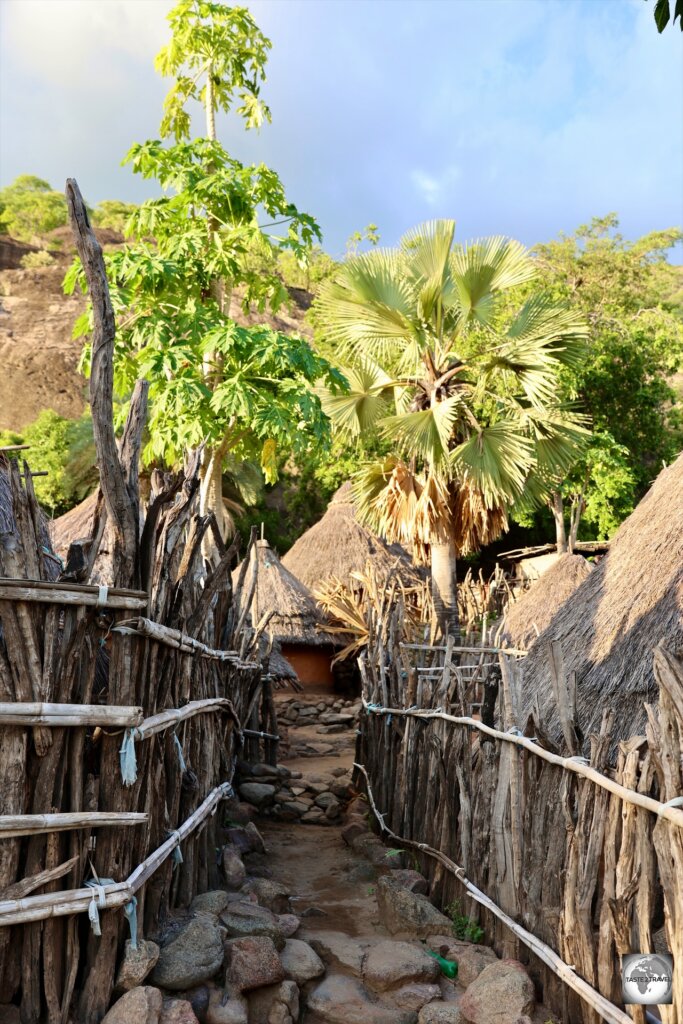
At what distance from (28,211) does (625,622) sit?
41.0 meters

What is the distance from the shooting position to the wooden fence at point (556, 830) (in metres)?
2.70

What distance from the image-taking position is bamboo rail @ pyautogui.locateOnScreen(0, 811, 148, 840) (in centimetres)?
292

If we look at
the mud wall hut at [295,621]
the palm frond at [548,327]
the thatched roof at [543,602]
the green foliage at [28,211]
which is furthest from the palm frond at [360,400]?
the green foliage at [28,211]

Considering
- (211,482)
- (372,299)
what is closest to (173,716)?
(211,482)

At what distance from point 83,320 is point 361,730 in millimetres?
5245

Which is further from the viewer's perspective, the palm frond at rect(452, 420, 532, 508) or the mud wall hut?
the mud wall hut

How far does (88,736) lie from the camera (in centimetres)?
337

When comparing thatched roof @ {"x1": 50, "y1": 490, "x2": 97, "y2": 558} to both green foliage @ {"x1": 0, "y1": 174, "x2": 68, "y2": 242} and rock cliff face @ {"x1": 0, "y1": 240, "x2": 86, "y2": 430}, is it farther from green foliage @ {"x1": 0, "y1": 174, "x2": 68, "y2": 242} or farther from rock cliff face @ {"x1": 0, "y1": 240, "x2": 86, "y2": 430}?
green foliage @ {"x1": 0, "y1": 174, "x2": 68, "y2": 242}

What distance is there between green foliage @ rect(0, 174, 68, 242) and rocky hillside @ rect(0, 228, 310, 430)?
214 inches

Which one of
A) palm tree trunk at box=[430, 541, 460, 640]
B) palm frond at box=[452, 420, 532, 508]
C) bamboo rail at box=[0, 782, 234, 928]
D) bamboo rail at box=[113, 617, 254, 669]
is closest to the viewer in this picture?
bamboo rail at box=[0, 782, 234, 928]

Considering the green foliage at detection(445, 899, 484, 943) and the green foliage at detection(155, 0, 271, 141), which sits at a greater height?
the green foliage at detection(155, 0, 271, 141)

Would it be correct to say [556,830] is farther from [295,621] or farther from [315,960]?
[295,621]

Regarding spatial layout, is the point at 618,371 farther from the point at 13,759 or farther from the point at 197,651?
the point at 13,759

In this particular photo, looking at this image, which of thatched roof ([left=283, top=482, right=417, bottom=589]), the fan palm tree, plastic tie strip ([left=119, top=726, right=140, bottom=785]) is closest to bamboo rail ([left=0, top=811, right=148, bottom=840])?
plastic tie strip ([left=119, top=726, right=140, bottom=785])
